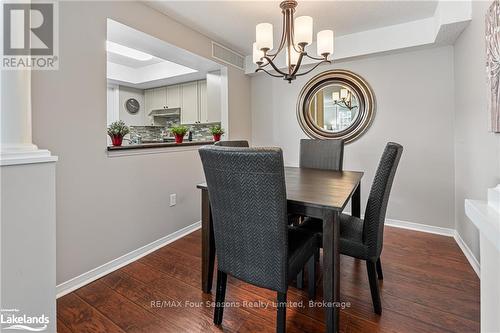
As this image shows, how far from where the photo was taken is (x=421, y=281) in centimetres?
191

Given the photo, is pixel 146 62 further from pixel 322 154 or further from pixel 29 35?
pixel 322 154

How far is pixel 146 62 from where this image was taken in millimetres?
4531

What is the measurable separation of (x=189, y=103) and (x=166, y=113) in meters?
0.67

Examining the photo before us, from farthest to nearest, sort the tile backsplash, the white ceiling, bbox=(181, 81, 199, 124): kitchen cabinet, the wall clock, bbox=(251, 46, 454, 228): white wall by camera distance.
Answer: the wall clock → the tile backsplash → bbox=(181, 81, 199, 124): kitchen cabinet → bbox=(251, 46, 454, 228): white wall → the white ceiling

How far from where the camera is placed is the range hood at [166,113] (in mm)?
5145

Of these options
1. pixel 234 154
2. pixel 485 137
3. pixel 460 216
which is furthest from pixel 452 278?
pixel 234 154

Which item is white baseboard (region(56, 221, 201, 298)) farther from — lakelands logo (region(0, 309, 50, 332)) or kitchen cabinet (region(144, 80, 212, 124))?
kitchen cabinet (region(144, 80, 212, 124))

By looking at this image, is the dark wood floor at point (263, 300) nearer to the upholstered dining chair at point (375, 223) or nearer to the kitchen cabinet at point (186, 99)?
the upholstered dining chair at point (375, 223)

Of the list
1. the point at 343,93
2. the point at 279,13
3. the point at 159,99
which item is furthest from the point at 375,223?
the point at 159,99

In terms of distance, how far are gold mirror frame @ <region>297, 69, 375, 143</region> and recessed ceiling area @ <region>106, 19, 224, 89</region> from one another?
1.27 meters

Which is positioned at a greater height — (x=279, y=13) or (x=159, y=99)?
(x=279, y=13)

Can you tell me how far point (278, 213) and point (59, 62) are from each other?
5.98ft

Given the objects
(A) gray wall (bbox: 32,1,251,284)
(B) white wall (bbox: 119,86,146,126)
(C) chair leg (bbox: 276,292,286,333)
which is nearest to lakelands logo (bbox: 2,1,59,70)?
(A) gray wall (bbox: 32,1,251,284)

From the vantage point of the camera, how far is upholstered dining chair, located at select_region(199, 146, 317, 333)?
44.3 inches
